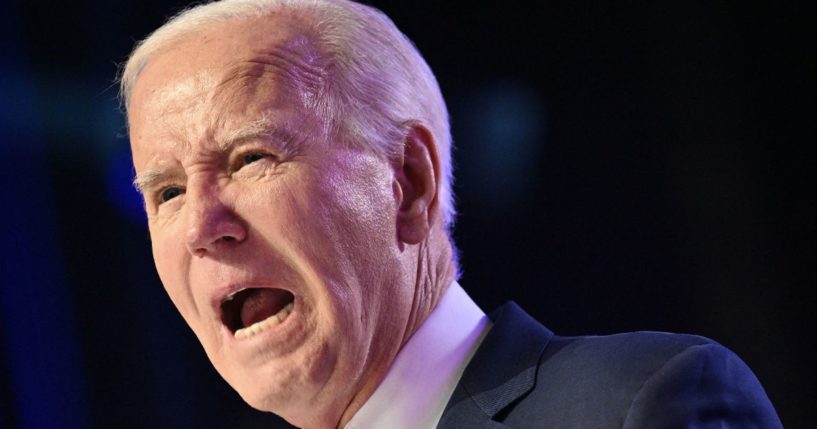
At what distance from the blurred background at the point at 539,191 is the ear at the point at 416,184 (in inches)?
30.8

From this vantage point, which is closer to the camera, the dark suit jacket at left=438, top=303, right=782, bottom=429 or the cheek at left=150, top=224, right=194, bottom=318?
the dark suit jacket at left=438, top=303, right=782, bottom=429

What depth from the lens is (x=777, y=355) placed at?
7.91ft

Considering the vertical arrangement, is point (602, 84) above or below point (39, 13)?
below

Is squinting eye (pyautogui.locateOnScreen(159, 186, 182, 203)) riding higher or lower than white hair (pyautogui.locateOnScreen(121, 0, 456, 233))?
lower

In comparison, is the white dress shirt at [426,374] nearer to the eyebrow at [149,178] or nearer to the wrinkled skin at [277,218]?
the wrinkled skin at [277,218]

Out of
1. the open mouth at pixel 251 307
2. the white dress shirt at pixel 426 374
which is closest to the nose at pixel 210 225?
the open mouth at pixel 251 307

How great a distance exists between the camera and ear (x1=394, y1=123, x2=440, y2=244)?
194 centimetres

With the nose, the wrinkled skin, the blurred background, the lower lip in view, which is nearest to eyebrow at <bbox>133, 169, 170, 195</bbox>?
the wrinkled skin

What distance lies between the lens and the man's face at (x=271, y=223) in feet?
5.88

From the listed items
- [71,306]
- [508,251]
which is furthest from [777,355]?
[71,306]

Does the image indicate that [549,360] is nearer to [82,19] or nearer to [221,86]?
[221,86]

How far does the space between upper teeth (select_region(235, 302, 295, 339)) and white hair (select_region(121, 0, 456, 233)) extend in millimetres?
351

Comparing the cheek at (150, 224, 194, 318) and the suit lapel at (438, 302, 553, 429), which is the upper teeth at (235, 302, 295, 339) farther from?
the suit lapel at (438, 302, 553, 429)

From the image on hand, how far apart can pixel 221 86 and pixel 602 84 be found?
1198 mm
